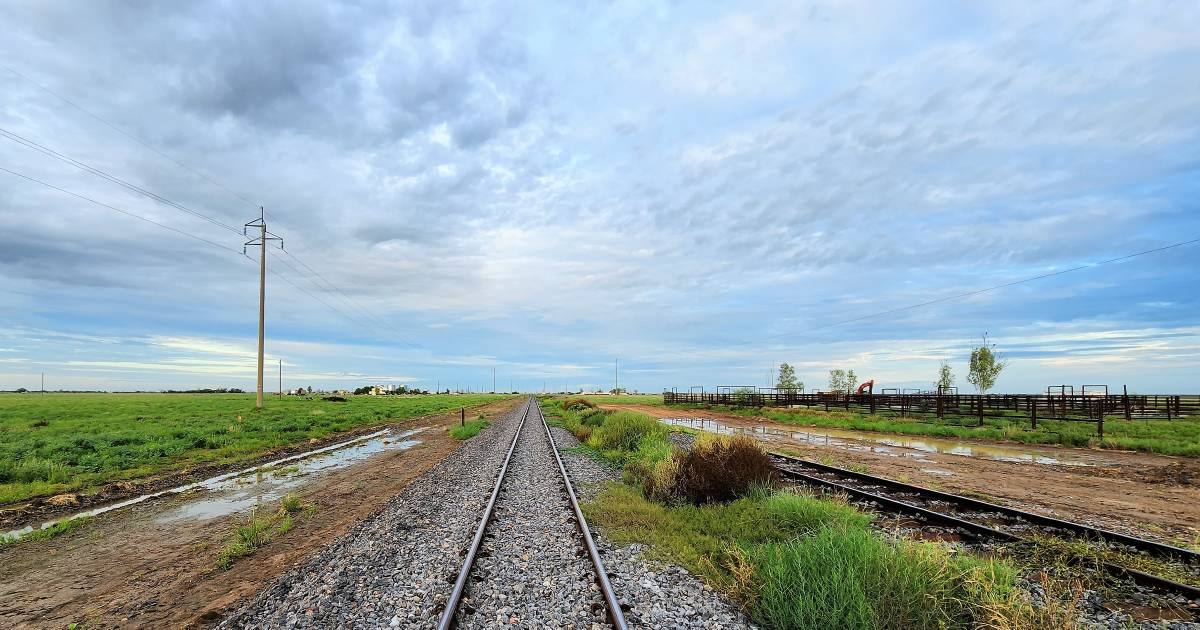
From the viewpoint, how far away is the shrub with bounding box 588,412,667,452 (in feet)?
59.6

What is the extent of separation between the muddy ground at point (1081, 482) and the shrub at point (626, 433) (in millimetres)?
5652

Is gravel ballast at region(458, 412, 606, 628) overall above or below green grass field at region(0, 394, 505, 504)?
above

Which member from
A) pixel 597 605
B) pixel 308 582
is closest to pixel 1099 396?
pixel 597 605

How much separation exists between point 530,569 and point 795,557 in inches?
125

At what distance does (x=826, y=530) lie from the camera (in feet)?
20.5

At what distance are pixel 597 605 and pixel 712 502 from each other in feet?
15.3

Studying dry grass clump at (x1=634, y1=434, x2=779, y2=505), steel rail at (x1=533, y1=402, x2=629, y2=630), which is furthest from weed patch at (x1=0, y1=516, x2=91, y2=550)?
dry grass clump at (x1=634, y1=434, x2=779, y2=505)

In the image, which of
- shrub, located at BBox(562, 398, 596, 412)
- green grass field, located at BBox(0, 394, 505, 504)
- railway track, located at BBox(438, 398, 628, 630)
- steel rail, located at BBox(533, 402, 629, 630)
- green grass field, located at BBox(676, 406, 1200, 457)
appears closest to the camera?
steel rail, located at BBox(533, 402, 629, 630)

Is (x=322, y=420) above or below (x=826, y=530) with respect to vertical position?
below

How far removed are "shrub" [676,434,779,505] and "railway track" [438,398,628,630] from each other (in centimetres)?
228

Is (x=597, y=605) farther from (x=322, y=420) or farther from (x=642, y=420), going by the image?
(x=322, y=420)

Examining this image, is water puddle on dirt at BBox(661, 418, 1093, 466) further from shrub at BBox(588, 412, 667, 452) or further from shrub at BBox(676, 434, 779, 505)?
shrub at BBox(676, 434, 779, 505)

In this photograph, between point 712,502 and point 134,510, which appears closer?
point 712,502

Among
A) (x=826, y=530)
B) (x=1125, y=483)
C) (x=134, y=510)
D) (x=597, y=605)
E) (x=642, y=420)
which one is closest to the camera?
(x=597, y=605)
